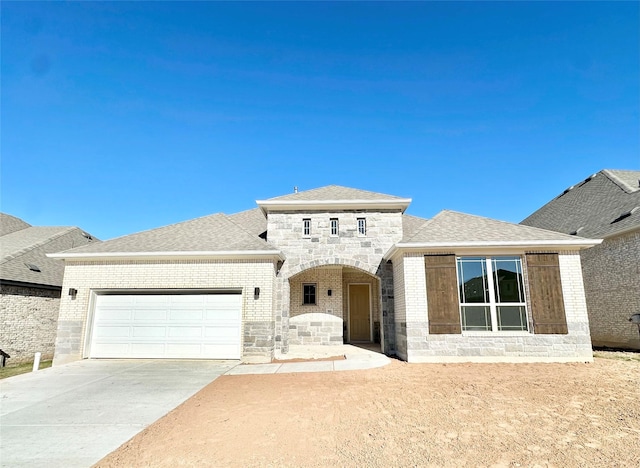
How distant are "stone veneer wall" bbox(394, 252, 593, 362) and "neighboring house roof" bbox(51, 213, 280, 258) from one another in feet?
15.8

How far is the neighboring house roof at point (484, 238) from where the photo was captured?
930 centimetres

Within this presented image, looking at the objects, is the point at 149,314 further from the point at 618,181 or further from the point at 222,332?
the point at 618,181

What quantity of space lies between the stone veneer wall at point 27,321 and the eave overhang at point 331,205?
952cm

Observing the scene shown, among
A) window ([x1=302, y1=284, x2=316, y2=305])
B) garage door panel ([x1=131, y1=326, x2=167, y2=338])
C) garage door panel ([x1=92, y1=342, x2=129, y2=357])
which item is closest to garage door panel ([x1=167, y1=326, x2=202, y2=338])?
garage door panel ([x1=131, y1=326, x2=167, y2=338])

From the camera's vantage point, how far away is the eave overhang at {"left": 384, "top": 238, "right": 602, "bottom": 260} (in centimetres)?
927

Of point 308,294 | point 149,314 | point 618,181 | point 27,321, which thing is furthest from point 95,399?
point 618,181

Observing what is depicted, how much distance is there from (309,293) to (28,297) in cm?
1081

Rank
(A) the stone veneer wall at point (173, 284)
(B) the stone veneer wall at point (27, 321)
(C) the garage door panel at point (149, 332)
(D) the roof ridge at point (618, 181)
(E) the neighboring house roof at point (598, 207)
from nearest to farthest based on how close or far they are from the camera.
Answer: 1. (A) the stone veneer wall at point (173, 284)
2. (C) the garage door panel at point (149, 332)
3. (B) the stone veneer wall at point (27, 321)
4. (E) the neighboring house roof at point (598, 207)
5. (D) the roof ridge at point (618, 181)

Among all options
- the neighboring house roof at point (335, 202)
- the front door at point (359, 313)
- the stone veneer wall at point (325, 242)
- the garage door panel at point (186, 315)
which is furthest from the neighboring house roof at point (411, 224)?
the garage door panel at point (186, 315)

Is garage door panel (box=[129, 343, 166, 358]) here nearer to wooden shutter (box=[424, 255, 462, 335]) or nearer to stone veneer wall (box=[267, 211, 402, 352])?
stone veneer wall (box=[267, 211, 402, 352])

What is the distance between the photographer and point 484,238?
31.3 ft

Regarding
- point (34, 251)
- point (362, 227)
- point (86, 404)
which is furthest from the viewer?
point (34, 251)

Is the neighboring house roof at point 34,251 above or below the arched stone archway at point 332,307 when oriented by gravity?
above

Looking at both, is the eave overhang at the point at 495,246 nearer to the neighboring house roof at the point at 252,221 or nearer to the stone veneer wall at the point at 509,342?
the stone veneer wall at the point at 509,342
